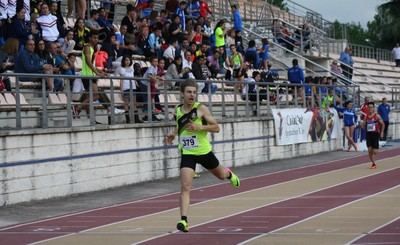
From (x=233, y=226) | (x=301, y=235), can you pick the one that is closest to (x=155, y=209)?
(x=233, y=226)

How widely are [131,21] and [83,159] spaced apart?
297 inches

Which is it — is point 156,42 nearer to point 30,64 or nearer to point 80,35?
point 80,35

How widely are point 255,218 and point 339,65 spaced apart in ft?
95.7

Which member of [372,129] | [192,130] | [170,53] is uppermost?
[170,53]

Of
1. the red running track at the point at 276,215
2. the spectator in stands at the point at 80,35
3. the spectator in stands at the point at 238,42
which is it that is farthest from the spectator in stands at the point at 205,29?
the red running track at the point at 276,215

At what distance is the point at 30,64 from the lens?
62.7ft

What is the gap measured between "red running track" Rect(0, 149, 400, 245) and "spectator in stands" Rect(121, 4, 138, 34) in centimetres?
570

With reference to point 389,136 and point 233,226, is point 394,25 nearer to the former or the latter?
point 389,136

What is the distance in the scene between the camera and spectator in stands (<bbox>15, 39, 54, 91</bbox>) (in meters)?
19.0

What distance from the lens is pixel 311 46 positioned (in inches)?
1708

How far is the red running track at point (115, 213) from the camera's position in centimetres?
1360

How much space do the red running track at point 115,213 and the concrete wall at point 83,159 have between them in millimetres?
1717

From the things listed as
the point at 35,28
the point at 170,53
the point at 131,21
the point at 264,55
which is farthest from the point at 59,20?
the point at 264,55

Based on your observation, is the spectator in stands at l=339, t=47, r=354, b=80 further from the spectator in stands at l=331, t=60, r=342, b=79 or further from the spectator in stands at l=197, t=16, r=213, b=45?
the spectator in stands at l=197, t=16, r=213, b=45
